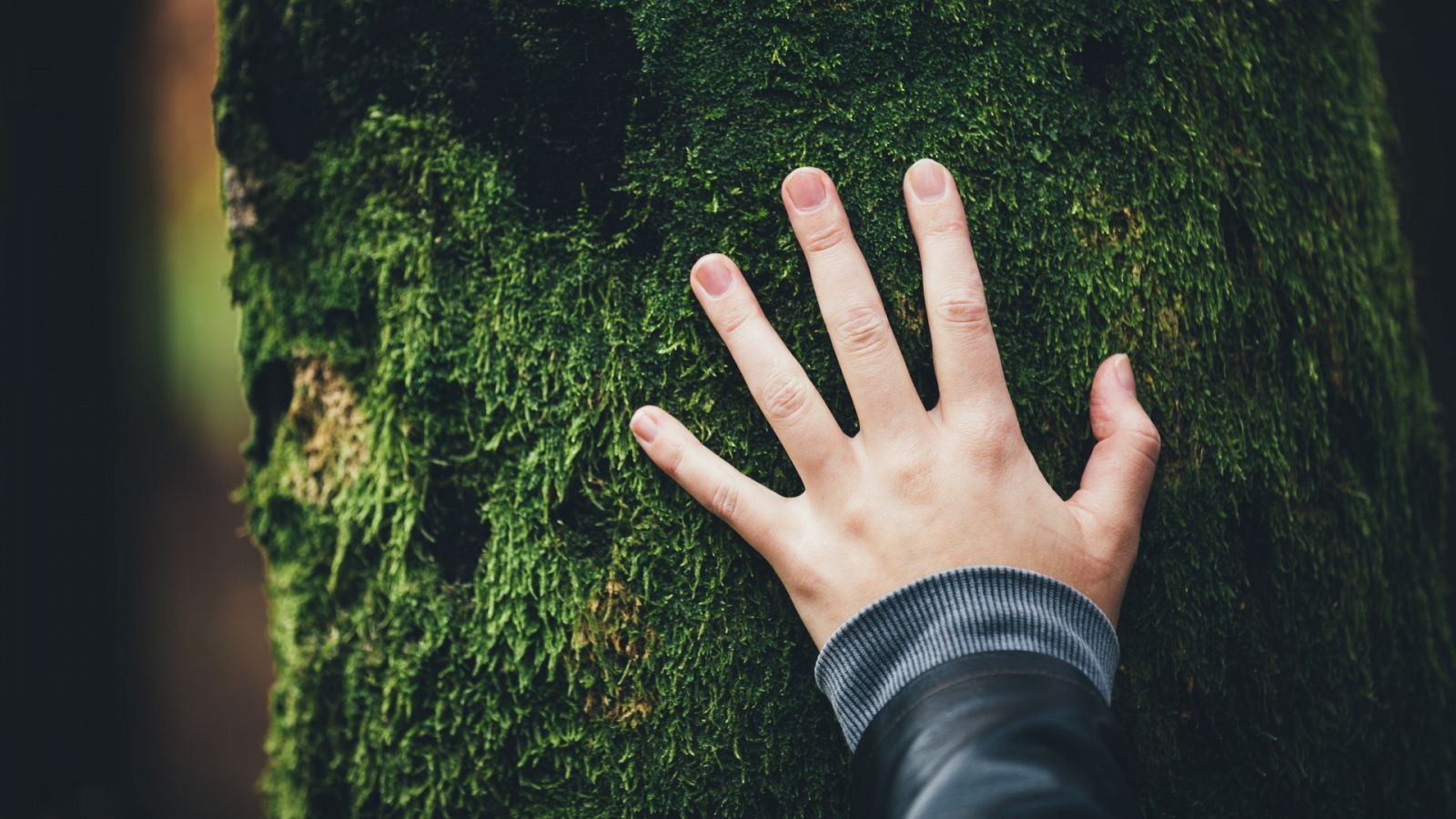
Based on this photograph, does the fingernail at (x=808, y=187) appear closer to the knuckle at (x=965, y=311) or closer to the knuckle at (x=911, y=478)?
the knuckle at (x=965, y=311)

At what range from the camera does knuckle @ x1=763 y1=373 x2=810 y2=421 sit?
2.96 ft

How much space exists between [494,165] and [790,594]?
78cm

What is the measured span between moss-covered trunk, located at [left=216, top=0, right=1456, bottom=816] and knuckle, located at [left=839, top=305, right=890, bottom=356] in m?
0.06

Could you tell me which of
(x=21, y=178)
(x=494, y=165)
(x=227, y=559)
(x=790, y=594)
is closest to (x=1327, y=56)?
(x=790, y=594)

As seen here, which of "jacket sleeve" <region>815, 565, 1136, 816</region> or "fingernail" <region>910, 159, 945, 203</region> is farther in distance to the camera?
"fingernail" <region>910, 159, 945, 203</region>

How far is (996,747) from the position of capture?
27.1 inches

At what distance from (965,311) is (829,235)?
217 mm

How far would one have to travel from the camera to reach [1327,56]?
1.12m

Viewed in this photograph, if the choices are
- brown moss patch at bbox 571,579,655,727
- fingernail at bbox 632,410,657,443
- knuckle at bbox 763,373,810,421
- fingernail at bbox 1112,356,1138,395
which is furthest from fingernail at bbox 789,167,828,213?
brown moss patch at bbox 571,579,655,727

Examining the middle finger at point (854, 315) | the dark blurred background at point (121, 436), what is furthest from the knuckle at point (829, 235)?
the dark blurred background at point (121, 436)

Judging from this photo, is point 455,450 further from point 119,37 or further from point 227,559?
point 119,37

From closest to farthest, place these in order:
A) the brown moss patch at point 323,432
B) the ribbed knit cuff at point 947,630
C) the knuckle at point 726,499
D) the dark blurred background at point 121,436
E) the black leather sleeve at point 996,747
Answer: the black leather sleeve at point 996,747 → the ribbed knit cuff at point 947,630 → the knuckle at point 726,499 → the brown moss patch at point 323,432 → the dark blurred background at point 121,436

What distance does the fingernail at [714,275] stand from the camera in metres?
0.93

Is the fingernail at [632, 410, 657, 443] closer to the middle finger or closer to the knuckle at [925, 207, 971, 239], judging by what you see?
the middle finger
